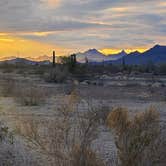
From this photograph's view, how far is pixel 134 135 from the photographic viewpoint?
11.2m

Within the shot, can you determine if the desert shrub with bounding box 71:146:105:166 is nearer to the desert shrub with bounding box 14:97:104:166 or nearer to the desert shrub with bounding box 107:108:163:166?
the desert shrub with bounding box 14:97:104:166

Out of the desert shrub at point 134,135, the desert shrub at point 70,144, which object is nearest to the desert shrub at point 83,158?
the desert shrub at point 70,144

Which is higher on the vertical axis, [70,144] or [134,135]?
[134,135]

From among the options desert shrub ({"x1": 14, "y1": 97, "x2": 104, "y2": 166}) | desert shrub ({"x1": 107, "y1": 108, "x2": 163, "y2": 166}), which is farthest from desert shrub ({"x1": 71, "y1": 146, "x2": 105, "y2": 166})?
desert shrub ({"x1": 107, "y1": 108, "x2": 163, "y2": 166})

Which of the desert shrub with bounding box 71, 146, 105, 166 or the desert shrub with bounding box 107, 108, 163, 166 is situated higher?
the desert shrub with bounding box 107, 108, 163, 166

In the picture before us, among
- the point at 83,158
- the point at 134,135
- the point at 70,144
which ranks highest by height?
the point at 134,135

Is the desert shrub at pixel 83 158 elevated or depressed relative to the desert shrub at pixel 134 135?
depressed

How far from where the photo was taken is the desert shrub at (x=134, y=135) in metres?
11.2

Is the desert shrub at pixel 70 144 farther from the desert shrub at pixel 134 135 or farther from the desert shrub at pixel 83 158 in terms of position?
the desert shrub at pixel 134 135

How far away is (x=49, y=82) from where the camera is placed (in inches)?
2389

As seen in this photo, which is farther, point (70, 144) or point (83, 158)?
point (70, 144)

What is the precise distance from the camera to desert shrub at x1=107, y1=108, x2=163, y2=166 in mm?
11242

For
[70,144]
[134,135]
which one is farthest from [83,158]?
[134,135]

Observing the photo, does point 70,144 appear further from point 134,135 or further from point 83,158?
point 134,135
